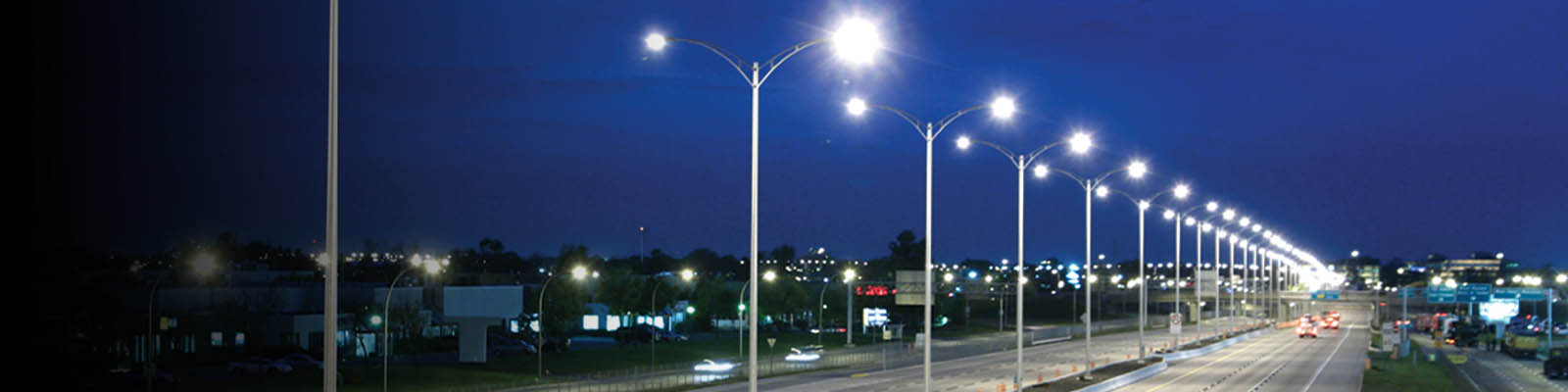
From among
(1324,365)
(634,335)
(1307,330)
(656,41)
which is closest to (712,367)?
(634,335)

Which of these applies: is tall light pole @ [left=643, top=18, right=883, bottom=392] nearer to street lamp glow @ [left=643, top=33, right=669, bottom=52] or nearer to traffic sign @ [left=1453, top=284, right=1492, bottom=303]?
street lamp glow @ [left=643, top=33, right=669, bottom=52]

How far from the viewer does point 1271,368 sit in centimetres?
7662

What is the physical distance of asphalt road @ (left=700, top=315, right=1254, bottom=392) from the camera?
61.6m

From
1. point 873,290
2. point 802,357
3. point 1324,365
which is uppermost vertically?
point 873,290

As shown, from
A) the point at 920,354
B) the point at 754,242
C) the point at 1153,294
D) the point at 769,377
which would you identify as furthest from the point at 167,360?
the point at 1153,294

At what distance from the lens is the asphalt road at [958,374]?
61.6 m

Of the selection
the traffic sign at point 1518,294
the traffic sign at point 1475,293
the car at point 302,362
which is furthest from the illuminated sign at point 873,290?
the car at point 302,362

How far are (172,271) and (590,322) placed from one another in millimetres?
35769

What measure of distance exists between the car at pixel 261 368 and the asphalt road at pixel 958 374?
887 inches

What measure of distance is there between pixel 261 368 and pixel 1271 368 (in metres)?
52.5

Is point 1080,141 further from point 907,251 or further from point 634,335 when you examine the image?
point 907,251

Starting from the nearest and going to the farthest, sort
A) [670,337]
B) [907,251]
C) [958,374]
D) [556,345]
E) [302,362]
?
[958,374] < [302,362] < [556,345] < [670,337] < [907,251]

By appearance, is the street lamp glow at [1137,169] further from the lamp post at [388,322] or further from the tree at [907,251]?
the tree at [907,251]

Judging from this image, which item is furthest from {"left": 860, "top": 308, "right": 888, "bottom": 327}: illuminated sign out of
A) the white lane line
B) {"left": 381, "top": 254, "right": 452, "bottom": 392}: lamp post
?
the white lane line
